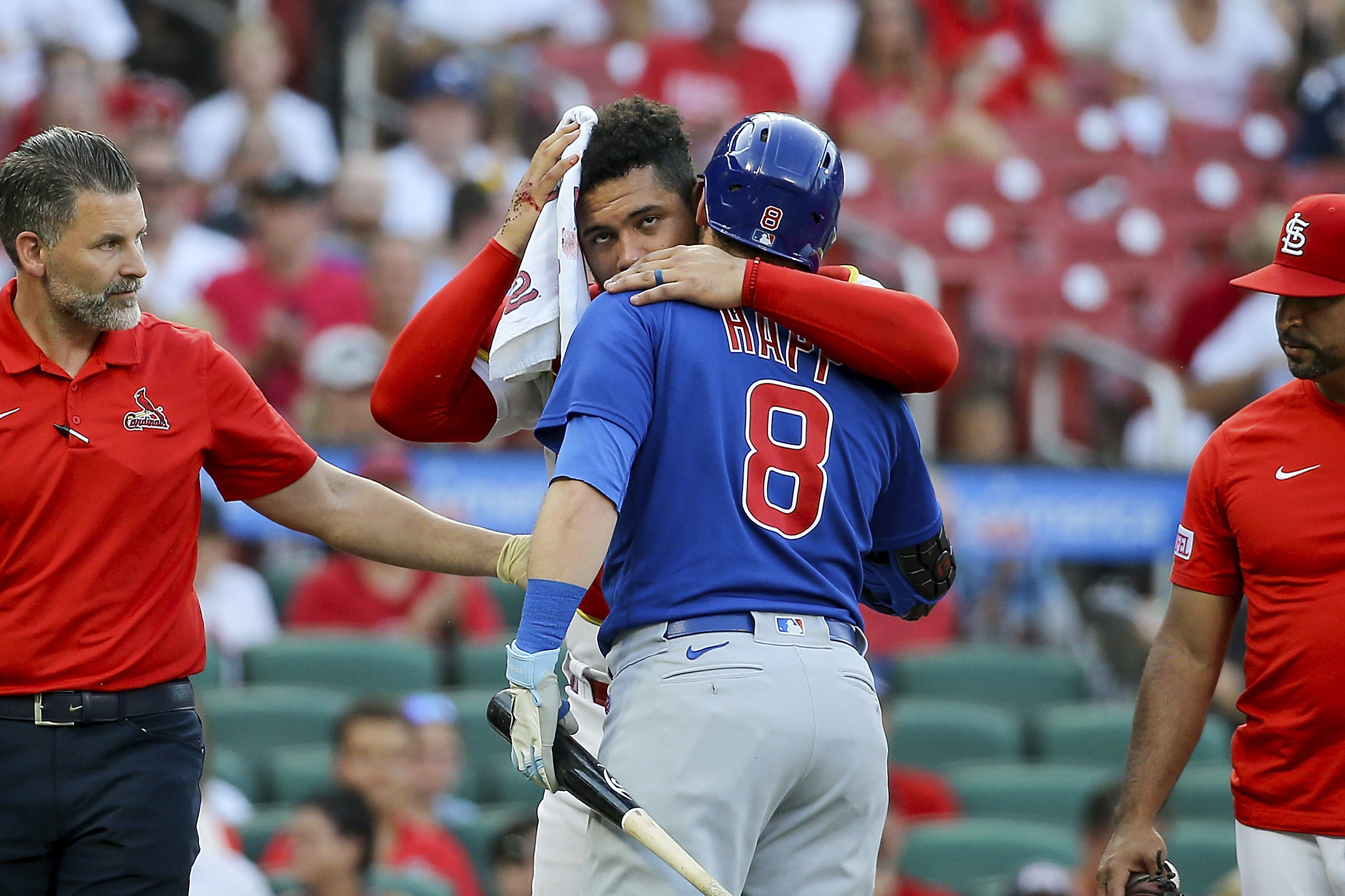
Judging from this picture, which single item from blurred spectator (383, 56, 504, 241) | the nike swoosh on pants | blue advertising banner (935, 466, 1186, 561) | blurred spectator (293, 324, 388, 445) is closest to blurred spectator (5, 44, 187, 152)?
blurred spectator (383, 56, 504, 241)

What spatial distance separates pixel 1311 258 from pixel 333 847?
3.37 metres

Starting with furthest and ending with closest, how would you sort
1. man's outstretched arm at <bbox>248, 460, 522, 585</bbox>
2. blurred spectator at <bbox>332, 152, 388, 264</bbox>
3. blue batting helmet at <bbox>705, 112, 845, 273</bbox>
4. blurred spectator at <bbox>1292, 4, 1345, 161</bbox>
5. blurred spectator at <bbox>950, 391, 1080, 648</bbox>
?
blurred spectator at <bbox>1292, 4, 1345, 161</bbox> → blurred spectator at <bbox>332, 152, 388, 264</bbox> → blurred spectator at <bbox>950, 391, 1080, 648</bbox> → man's outstretched arm at <bbox>248, 460, 522, 585</bbox> → blue batting helmet at <bbox>705, 112, 845, 273</bbox>

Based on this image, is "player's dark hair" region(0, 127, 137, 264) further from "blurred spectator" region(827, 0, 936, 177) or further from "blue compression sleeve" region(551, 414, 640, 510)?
"blurred spectator" region(827, 0, 936, 177)

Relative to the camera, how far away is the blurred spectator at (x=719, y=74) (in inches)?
408

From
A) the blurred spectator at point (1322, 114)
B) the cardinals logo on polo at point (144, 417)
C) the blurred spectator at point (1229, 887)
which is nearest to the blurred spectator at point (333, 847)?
the cardinals logo on polo at point (144, 417)

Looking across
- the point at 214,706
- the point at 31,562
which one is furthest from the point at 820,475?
the point at 214,706

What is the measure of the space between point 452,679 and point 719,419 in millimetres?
4466

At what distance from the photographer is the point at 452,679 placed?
290 inches

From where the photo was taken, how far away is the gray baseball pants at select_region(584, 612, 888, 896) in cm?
302

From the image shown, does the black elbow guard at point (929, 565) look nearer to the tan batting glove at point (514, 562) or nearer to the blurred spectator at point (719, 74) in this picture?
the tan batting glove at point (514, 562)

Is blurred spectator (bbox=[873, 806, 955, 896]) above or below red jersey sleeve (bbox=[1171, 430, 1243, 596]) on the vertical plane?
below

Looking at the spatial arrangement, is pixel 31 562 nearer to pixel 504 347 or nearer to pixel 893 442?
pixel 504 347

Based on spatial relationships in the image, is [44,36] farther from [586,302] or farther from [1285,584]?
[1285,584]

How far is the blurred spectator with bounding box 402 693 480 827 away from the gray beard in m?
2.97
